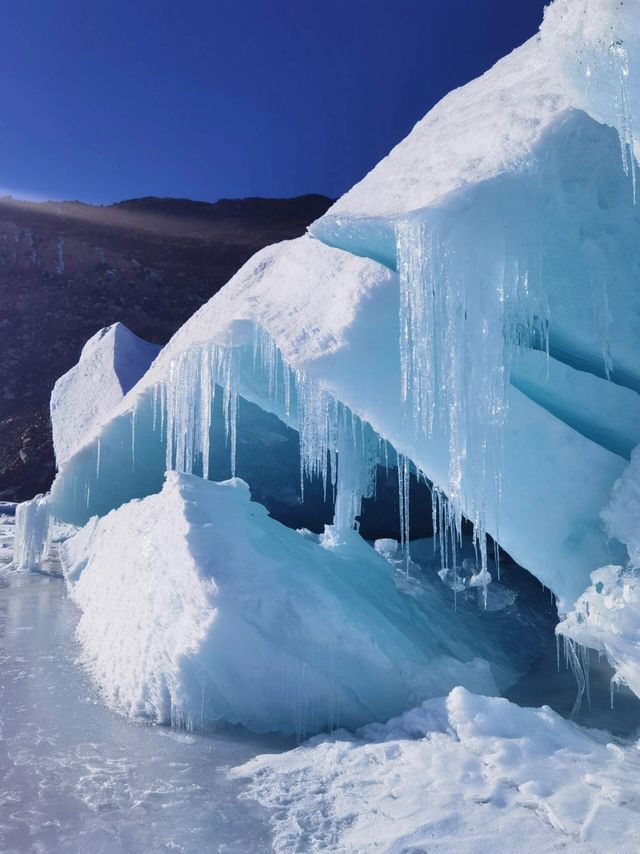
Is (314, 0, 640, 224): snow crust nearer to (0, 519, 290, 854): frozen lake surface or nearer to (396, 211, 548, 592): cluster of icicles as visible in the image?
(396, 211, 548, 592): cluster of icicles

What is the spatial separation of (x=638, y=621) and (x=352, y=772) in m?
1.67

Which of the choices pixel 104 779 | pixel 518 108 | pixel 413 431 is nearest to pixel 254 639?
pixel 104 779

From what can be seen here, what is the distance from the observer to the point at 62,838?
2.89 metres

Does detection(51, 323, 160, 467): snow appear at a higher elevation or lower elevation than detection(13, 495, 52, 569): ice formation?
higher

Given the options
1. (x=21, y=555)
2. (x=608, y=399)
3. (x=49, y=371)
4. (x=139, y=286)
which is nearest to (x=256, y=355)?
(x=608, y=399)

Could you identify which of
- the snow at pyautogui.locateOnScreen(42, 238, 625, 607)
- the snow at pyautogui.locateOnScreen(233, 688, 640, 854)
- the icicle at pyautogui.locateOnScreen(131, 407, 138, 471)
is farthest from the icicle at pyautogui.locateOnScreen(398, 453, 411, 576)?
the icicle at pyautogui.locateOnScreen(131, 407, 138, 471)

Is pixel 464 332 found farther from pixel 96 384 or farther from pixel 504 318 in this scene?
pixel 96 384

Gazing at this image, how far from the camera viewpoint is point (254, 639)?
4.17 metres

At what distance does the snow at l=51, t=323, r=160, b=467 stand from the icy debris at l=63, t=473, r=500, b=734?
535 centimetres

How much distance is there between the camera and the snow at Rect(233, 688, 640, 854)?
277 centimetres

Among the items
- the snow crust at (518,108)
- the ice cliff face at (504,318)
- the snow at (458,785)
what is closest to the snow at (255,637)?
the snow at (458,785)

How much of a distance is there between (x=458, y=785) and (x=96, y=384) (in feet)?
29.4

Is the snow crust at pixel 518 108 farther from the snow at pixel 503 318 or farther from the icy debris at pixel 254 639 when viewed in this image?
the icy debris at pixel 254 639

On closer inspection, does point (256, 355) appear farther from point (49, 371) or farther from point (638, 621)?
point (49, 371)
